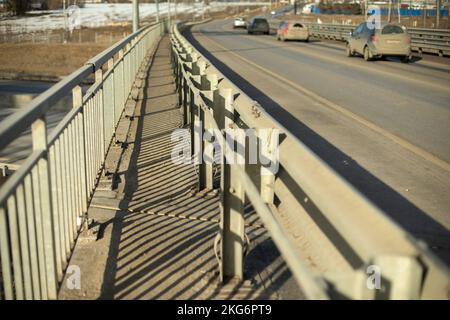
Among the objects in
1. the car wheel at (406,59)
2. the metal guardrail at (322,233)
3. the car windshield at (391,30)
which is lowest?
the metal guardrail at (322,233)

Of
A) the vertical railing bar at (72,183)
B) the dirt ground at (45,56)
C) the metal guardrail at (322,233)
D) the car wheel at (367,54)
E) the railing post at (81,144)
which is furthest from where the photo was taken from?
the dirt ground at (45,56)

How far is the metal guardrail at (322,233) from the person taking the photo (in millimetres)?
1898

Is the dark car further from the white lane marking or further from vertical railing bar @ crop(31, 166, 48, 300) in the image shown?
vertical railing bar @ crop(31, 166, 48, 300)

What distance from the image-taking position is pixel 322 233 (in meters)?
2.80

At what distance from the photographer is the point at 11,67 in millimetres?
54750

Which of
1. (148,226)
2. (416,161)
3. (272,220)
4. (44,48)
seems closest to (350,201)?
(272,220)

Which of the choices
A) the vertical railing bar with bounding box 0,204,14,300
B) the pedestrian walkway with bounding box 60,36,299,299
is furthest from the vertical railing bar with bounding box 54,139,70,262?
the vertical railing bar with bounding box 0,204,14,300

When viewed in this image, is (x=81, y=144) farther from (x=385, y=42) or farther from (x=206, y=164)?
(x=385, y=42)

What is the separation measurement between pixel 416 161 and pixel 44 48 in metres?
61.5

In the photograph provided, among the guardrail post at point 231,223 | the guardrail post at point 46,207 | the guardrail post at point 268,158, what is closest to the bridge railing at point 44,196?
the guardrail post at point 46,207

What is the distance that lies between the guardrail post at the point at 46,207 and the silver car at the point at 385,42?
22.7m

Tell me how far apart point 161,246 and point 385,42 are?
70.9 ft

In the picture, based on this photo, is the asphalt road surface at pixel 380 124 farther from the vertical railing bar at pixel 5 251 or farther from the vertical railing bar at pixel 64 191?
the vertical railing bar at pixel 5 251

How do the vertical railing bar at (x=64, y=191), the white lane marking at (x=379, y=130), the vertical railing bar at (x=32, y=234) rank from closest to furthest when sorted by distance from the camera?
the vertical railing bar at (x=32, y=234) → the vertical railing bar at (x=64, y=191) → the white lane marking at (x=379, y=130)
